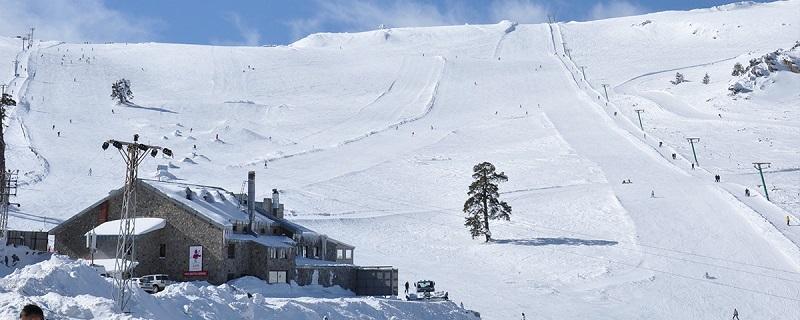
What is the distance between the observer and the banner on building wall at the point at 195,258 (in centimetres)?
3897

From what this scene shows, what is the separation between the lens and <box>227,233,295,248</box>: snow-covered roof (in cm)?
3984

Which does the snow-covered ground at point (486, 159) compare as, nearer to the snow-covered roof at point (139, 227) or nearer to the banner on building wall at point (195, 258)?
the banner on building wall at point (195, 258)

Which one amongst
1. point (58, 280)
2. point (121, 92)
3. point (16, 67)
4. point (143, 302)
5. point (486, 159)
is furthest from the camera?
point (16, 67)

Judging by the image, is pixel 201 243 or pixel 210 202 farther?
pixel 210 202

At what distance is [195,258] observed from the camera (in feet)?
128

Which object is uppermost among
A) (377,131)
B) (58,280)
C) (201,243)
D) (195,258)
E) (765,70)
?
(765,70)

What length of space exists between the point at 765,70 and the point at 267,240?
11531 cm

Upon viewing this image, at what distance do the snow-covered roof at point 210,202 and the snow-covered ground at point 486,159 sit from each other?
10.0 metres

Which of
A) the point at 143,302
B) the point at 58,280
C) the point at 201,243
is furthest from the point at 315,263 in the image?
the point at 143,302

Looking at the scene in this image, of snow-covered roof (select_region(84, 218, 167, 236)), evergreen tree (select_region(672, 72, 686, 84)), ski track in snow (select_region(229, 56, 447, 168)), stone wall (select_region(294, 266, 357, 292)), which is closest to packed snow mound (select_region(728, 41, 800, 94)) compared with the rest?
evergreen tree (select_region(672, 72, 686, 84))

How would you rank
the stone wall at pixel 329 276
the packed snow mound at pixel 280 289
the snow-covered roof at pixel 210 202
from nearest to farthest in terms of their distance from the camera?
the packed snow mound at pixel 280 289
the snow-covered roof at pixel 210 202
the stone wall at pixel 329 276

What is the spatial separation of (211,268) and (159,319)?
47.7 ft

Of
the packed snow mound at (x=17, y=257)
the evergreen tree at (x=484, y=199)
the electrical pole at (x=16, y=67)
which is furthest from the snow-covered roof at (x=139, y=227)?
the electrical pole at (x=16, y=67)

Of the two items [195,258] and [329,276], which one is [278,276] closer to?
[329,276]
